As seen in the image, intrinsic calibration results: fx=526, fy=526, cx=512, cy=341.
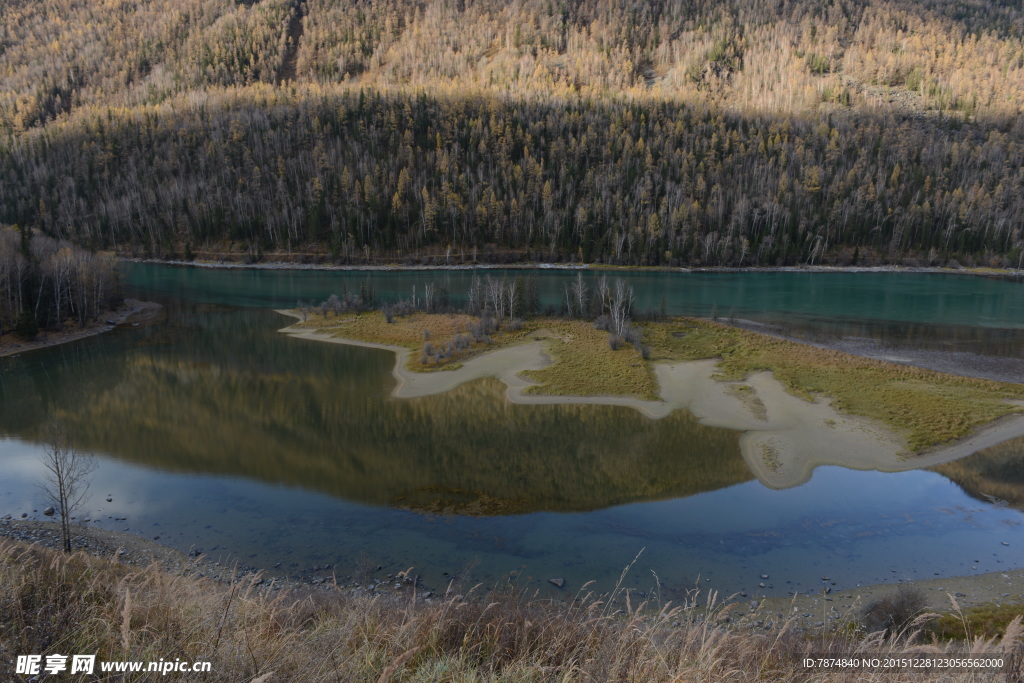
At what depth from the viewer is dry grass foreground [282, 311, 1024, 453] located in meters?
28.2

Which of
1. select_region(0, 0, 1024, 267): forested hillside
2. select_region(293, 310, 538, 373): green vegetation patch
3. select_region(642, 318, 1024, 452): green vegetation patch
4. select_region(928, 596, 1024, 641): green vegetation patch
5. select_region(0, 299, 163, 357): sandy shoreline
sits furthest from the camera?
select_region(0, 0, 1024, 267): forested hillside

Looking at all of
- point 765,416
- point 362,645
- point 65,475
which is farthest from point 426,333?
point 362,645

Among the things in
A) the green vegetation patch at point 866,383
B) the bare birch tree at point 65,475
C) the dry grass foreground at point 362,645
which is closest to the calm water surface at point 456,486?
the bare birch tree at point 65,475

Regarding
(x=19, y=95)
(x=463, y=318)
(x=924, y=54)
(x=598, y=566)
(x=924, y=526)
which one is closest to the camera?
(x=598, y=566)

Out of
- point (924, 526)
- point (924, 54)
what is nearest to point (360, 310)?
point (924, 526)

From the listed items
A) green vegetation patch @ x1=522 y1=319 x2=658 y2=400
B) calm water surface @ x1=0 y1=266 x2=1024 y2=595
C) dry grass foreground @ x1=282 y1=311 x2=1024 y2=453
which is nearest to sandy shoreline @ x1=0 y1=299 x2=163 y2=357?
calm water surface @ x1=0 y1=266 x2=1024 y2=595

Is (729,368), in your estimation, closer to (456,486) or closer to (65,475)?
(456,486)

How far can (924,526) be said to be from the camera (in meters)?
18.6

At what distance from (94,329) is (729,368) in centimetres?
5216

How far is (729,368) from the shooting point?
35.9 meters

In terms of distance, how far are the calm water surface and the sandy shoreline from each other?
96.9 inches

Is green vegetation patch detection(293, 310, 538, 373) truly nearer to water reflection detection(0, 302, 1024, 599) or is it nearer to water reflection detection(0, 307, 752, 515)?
water reflection detection(0, 307, 752, 515)

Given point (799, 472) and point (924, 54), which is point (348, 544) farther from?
point (924, 54)

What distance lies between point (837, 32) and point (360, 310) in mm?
201334
